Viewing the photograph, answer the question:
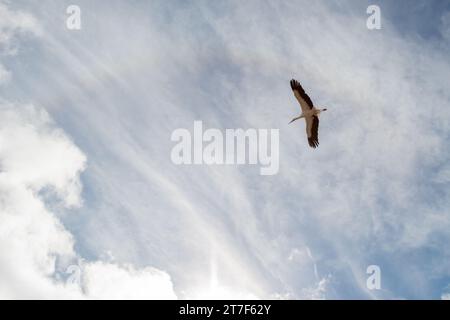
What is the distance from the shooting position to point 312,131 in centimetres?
3816

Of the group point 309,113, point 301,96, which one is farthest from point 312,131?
point 301,96

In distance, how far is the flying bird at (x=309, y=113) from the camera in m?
34.8

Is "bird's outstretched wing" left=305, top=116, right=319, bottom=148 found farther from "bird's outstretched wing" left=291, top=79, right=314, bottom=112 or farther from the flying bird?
"bird's outstretched wing" left=291, top=79, right=314, bottom=112

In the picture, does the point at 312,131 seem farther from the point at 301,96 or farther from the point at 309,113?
the point at 301,96

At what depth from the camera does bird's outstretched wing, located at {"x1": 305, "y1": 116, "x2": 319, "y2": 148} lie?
37750 millimetres

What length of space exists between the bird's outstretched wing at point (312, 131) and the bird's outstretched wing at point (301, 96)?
1.76 metres

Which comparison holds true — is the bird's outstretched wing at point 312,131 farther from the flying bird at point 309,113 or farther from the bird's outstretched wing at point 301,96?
the bird's outstretched wing at point 301,96

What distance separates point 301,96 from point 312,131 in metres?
4.29

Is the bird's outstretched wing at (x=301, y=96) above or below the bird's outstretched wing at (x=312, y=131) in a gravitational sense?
above

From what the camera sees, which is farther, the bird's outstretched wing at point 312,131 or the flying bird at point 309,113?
the bird's outstretched wing at point 312,131

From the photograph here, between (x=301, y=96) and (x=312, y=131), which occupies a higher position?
(x=301, y=96)

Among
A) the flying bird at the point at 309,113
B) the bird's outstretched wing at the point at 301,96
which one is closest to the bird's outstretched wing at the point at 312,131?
the flying bird at the point at 309,113

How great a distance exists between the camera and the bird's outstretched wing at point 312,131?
3775cm
